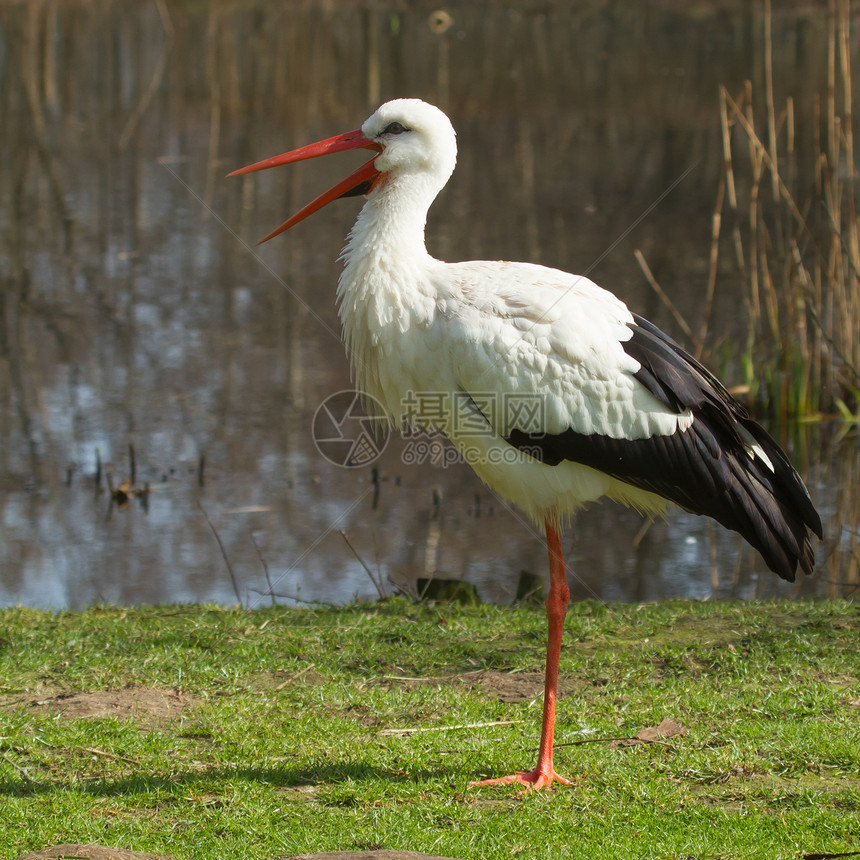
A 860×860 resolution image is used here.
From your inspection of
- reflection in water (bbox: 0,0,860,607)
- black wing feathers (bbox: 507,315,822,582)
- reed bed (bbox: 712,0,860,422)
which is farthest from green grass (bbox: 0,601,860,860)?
reed bed (bbox: 712,0,860,422)

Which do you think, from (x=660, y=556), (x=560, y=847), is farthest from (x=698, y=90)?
(x=560, y=847)

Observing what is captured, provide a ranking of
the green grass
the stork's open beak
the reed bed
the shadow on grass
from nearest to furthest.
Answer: the green grass
the shadow on grass
the stork's open beak
the reed bed

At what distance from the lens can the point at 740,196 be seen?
1466 cm

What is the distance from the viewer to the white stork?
3.87 metres

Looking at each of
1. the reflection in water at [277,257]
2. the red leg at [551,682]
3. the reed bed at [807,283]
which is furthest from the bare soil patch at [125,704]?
the reed bed at [807,283]

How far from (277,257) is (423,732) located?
930 cm

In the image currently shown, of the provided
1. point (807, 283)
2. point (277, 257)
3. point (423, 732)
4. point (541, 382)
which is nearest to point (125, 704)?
point (423, 732)

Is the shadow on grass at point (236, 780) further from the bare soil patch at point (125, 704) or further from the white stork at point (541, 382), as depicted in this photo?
the bare soil patch at point (125, 704)

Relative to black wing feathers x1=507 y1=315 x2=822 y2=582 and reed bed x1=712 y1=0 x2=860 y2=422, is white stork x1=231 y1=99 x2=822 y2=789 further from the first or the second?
reed bed x1=712 y1=0 x2=860 y2=422

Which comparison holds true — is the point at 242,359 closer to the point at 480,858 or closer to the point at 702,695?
the point at 702,695

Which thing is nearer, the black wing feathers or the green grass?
the green grass

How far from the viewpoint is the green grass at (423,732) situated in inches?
133

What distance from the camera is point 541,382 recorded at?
388cm

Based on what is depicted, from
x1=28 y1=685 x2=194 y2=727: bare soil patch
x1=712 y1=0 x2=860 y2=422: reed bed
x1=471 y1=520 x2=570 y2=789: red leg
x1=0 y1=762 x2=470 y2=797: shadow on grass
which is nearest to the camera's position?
x1=0 y1=762 x2=470 y2=797: shadow on grass
